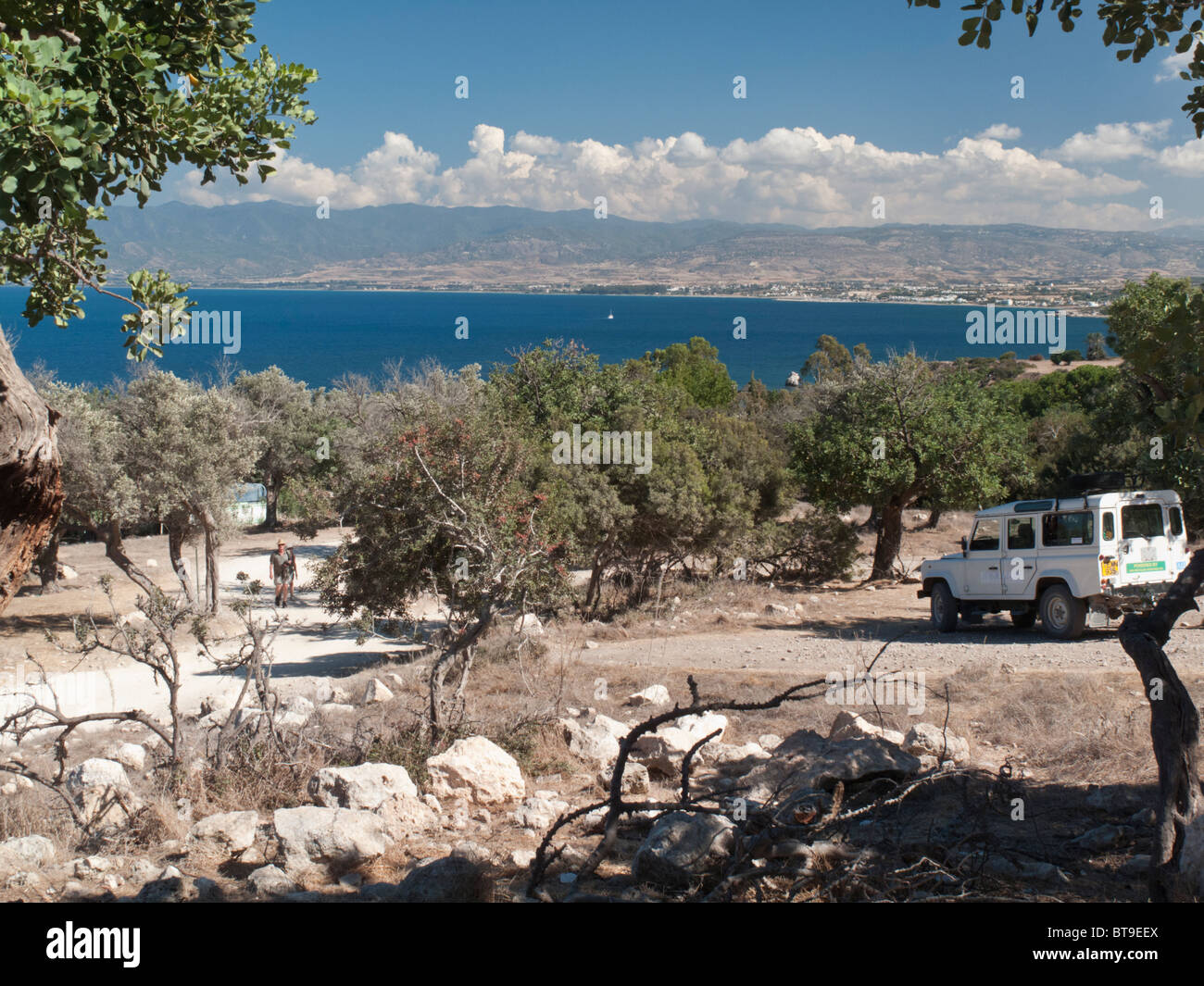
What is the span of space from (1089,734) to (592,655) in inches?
375

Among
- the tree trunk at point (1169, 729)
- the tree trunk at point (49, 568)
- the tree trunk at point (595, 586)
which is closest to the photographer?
the tree trunk at point (1169, 729)

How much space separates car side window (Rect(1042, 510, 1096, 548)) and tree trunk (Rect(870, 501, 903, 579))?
954cm

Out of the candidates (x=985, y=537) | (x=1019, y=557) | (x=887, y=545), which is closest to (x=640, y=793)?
(x=1019, y=557)

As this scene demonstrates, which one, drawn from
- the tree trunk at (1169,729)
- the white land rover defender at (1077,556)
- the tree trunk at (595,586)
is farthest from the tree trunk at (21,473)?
the tree trunk at (595,586)

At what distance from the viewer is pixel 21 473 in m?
3.46

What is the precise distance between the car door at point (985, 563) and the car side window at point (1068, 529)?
104 centimetres

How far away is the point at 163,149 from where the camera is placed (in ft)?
15.3

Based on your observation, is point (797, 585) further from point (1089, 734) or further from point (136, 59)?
point (136, 59)

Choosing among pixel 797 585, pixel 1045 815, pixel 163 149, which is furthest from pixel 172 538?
pixel 1045 815

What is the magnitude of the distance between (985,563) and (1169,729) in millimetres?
11368

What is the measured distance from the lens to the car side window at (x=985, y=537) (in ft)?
51.4

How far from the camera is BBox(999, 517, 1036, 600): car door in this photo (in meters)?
14.8
